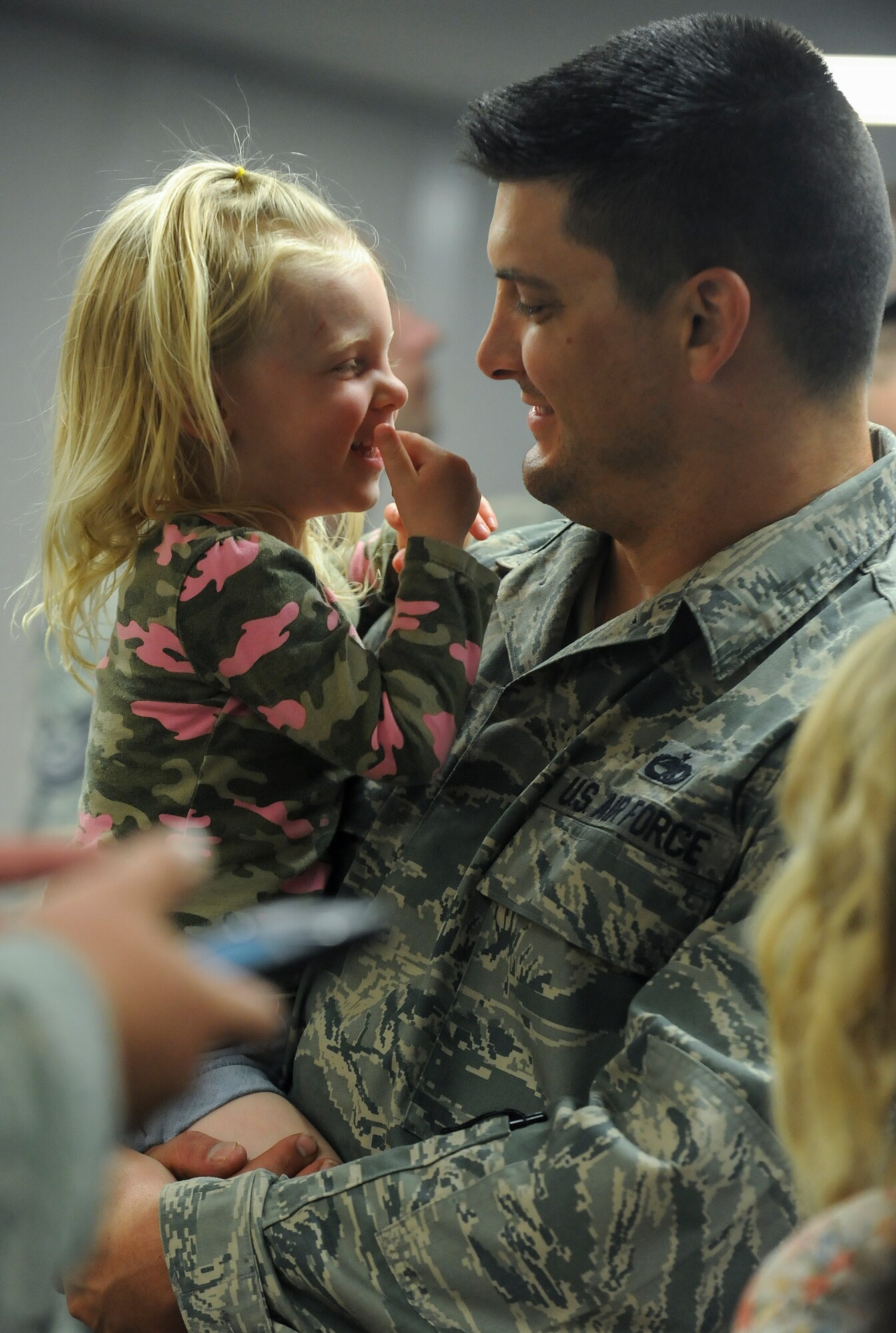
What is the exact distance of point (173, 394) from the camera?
136cm

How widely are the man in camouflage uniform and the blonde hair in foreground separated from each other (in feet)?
1.03

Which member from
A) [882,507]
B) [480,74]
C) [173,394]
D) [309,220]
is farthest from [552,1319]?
[480,74]

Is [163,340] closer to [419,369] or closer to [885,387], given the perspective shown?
[885,387]

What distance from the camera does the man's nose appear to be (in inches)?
54.3

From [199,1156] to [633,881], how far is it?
49 cm

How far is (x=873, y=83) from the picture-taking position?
8.55 feet

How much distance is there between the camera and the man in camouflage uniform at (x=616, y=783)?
3.23 feet

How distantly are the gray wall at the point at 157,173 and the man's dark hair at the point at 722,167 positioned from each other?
1.48 meters

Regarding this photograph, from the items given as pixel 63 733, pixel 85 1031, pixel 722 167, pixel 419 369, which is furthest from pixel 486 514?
pixel 63 733

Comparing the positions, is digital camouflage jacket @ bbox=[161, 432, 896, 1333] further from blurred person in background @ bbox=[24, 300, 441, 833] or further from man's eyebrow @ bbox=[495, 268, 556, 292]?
blurred person in background @ bbox=[24, 300, 441, 833]

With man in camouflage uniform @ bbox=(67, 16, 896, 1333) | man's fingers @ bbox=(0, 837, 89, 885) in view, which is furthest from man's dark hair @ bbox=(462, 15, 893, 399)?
man's fingers @ bbox=(0, 837, 89, 885)

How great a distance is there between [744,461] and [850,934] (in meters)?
0.77

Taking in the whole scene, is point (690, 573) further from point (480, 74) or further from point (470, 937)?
point (480, 74)

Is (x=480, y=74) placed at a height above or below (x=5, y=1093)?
above
